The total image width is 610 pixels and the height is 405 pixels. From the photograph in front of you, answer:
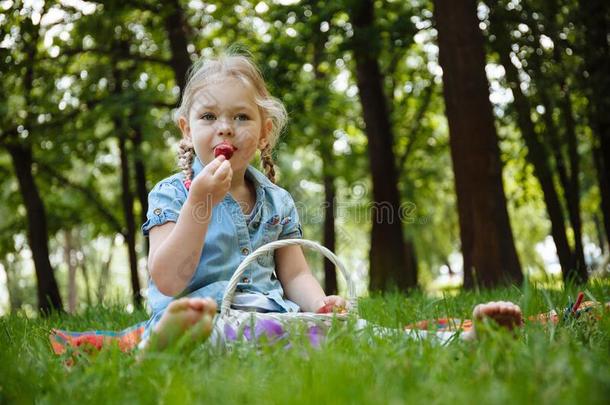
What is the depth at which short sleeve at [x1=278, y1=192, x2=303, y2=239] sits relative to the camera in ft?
9.87

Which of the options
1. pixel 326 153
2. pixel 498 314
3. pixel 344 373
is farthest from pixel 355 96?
pixel 344 373

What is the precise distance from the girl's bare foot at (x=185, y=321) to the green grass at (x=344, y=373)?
2.4 inches

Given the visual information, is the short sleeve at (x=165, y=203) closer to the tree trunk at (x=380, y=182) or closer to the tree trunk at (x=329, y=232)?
the tree trunk at (x=380, y=182)

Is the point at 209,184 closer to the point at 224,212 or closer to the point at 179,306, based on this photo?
the point at 224,212

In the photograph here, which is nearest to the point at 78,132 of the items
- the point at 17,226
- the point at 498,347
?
the point at 17,226

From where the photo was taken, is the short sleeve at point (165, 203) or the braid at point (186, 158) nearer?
the short sleeve at point (165, 203)

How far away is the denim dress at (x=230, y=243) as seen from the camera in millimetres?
2566

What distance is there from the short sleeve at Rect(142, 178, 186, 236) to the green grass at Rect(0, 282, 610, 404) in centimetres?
67

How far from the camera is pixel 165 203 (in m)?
2.67

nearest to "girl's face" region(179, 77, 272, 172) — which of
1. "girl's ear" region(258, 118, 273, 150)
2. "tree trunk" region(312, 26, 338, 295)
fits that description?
"girl's ear" region(258, 118, 273, 150)

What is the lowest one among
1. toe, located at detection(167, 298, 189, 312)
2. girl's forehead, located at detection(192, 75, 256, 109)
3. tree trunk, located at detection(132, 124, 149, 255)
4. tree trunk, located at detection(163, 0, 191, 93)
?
toe, located at detection(167, 298, 189, 312)

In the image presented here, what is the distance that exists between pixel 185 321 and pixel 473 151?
3.98 m

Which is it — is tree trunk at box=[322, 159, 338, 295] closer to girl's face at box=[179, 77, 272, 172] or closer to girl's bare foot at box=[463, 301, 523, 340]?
girl's face at box=[179, 77, 272, 172]

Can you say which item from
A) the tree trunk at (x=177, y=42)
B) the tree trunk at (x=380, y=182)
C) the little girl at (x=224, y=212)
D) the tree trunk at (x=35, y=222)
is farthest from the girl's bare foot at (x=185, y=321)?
the tree trunk at (x=35, y=222)
